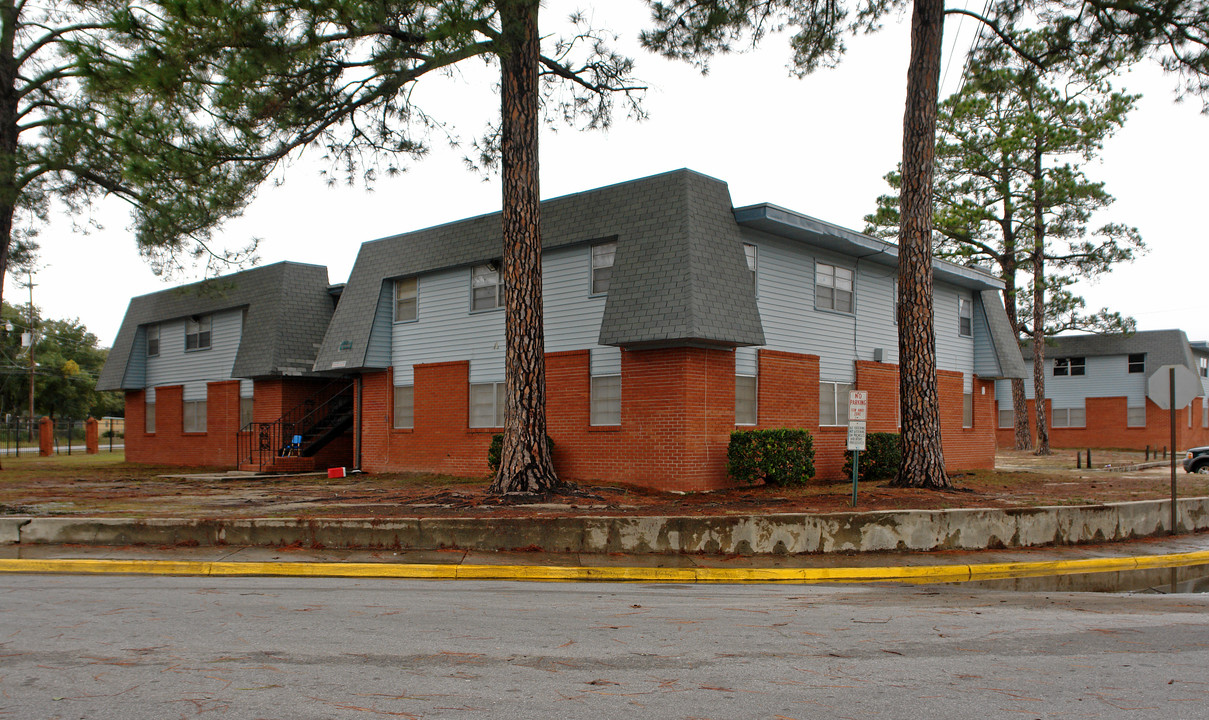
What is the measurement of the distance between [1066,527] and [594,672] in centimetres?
1050

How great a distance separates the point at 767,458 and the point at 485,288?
8.99 m

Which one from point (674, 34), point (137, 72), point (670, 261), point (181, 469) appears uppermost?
point (674, 34)

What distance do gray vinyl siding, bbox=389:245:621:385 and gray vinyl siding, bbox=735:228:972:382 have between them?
12.4 ft

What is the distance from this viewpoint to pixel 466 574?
10.7 meters

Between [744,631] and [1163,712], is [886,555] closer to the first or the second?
[744,631]

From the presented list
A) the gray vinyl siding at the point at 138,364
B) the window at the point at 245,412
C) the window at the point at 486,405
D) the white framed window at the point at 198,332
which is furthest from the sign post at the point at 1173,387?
the gray vinyl siding at the point at 138,364

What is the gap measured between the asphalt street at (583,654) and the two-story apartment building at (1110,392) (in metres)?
45.2

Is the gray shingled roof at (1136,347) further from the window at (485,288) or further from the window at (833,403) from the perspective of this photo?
the window at (485,288)

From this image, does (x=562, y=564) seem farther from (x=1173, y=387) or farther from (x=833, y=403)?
(x=833, y=403)

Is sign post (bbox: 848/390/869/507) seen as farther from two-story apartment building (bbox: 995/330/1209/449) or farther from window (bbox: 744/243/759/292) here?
two-story apartment building (bbox: 995/330/1209/449)

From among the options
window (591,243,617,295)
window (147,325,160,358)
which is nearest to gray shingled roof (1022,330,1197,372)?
window (591,243,617,295)

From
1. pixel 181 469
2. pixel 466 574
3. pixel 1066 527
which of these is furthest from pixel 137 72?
pixel 181 469

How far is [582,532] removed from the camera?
38.5 ft

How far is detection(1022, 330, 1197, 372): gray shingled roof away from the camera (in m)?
47.0
